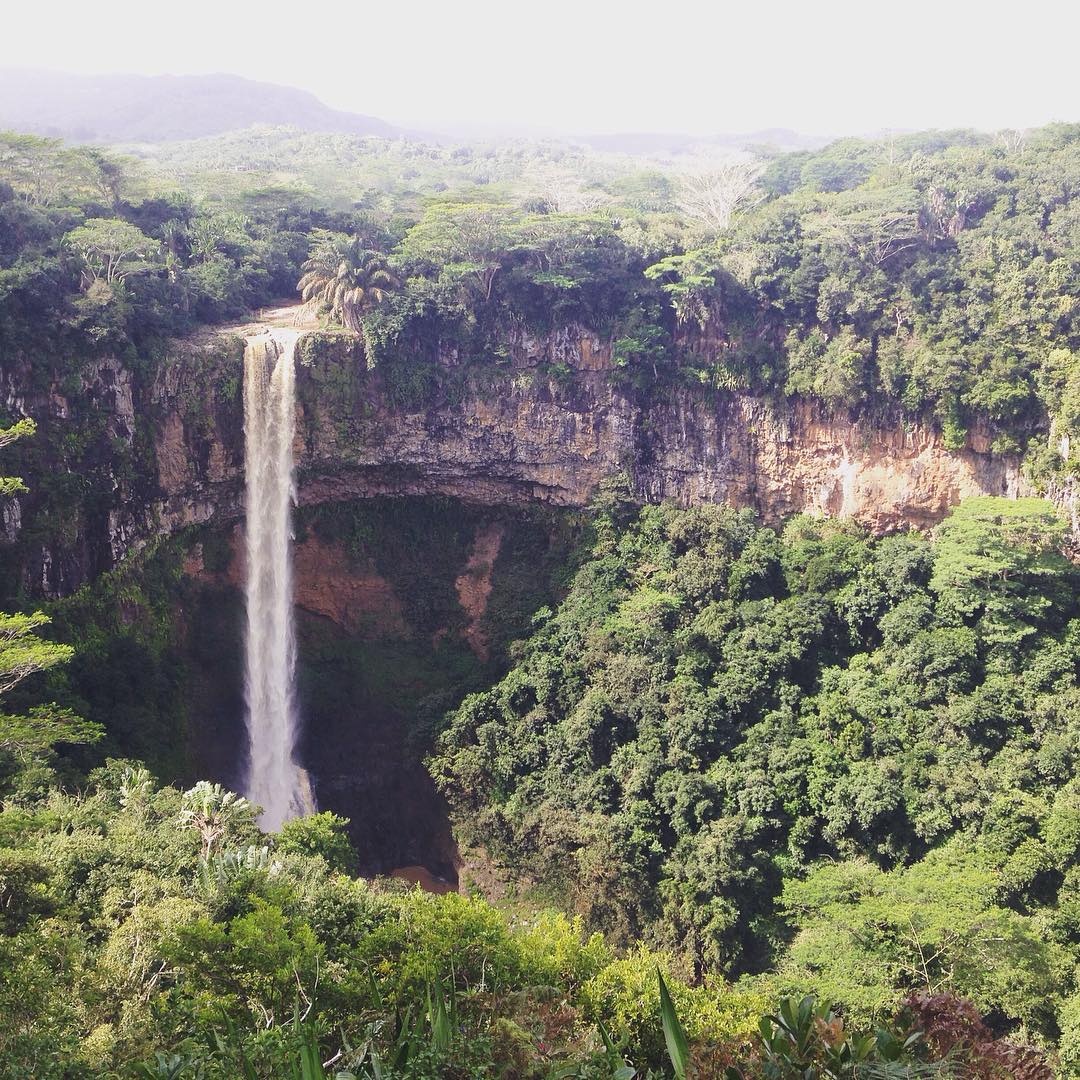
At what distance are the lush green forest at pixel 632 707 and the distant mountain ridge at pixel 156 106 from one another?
49.1 metres

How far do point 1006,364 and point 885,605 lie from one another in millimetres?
5983

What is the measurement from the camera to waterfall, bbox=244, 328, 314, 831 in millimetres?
24422

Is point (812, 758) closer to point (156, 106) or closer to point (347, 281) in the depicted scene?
point (347, 281)

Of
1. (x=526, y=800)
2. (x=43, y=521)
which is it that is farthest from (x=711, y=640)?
(x=43, y=521)

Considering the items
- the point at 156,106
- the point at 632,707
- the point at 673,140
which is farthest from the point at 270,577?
the point at 673,140

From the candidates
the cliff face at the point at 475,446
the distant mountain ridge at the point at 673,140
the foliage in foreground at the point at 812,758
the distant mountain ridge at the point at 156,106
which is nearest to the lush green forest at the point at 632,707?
the foliage in foreground at the point at 812,758

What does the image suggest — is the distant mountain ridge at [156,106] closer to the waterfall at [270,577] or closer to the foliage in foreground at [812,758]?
the waterfall at [270,577]

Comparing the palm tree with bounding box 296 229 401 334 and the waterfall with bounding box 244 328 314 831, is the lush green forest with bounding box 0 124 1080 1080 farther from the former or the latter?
the waterfall with bounding box 244 328 314 831

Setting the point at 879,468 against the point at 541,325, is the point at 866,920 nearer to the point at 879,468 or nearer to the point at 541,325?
the point at 879,468

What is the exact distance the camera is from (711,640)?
2261 centimetres

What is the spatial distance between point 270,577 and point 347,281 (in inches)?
315

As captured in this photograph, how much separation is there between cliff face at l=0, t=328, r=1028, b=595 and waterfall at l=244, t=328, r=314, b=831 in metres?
0.47

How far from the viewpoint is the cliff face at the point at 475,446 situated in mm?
21891

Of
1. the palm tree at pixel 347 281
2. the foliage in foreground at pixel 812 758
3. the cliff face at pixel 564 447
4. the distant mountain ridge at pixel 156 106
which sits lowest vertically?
the foliage in foreground at pixel 812 758
